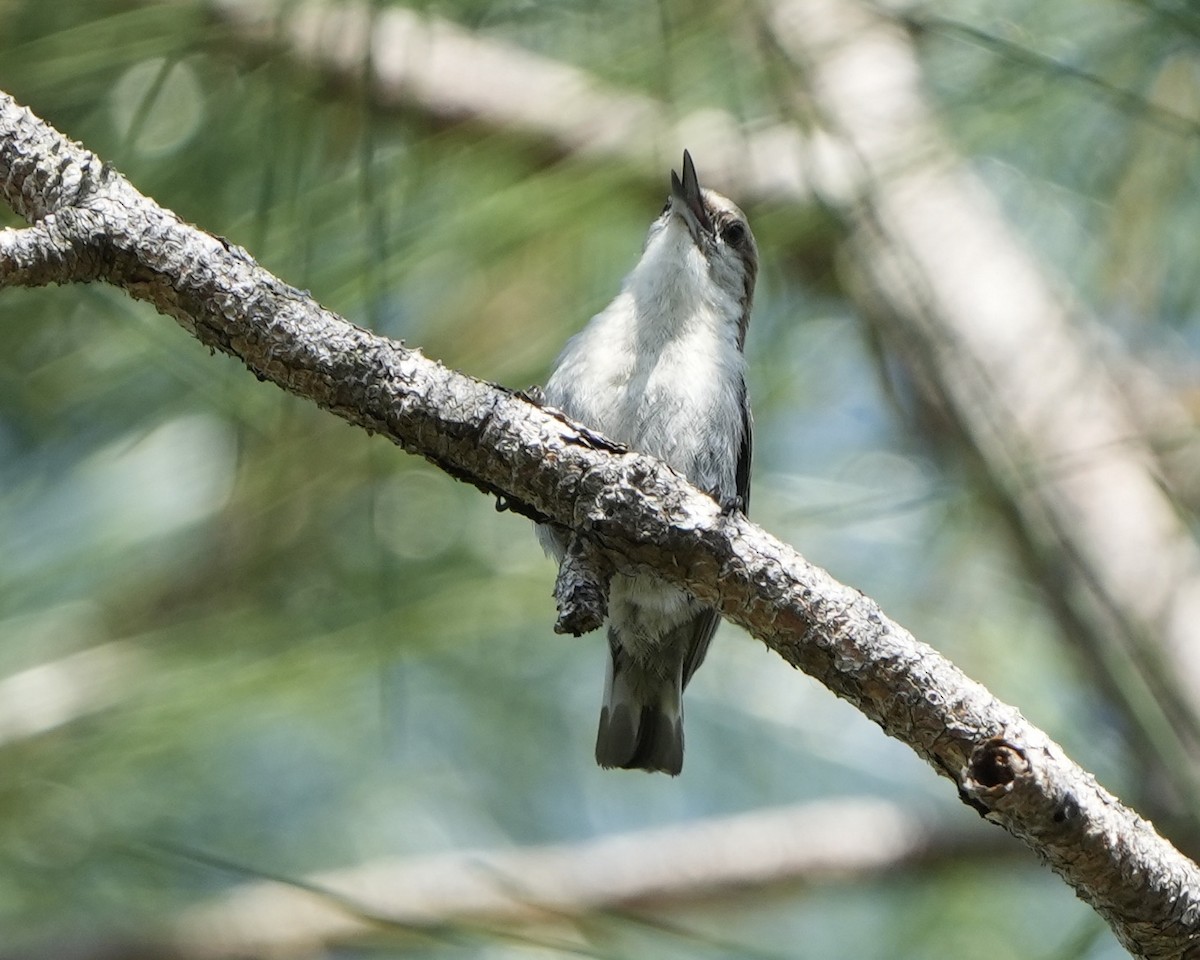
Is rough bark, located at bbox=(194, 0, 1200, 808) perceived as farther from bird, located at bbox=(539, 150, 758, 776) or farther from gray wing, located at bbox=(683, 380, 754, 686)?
gray wing, located at bbox=(683, 380, 754, 686)

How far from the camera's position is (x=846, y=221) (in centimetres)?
227

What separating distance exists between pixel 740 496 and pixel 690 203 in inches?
25.1

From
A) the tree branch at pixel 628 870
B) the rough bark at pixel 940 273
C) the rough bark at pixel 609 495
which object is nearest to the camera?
the rough bark at pixel 609 495

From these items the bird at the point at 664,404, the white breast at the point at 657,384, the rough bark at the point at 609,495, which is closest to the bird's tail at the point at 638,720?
the bird at the point at 664,404

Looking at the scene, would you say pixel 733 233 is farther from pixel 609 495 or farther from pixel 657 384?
pixel 609 495

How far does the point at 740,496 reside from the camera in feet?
10.1

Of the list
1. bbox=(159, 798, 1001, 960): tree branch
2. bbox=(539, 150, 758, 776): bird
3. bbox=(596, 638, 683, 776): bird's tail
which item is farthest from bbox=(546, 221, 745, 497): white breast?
bbox=(159, 798, 1001, 960): tree branch

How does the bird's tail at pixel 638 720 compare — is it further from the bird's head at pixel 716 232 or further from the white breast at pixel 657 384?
the bird's head at pixel 716 232

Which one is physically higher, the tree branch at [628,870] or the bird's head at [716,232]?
the bird's head at [716,232]

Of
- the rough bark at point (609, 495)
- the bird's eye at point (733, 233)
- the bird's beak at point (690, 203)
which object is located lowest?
the rough bark at point (609, 495)

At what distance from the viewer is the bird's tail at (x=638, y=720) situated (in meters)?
3.14

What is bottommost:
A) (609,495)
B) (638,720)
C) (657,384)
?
(609,495)

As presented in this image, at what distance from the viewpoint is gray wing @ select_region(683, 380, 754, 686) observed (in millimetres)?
3113

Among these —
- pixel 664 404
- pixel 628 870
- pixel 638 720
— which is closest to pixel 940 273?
pixel 664 404
